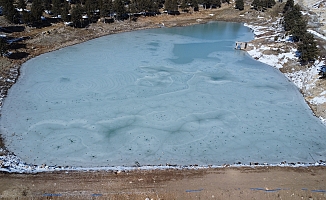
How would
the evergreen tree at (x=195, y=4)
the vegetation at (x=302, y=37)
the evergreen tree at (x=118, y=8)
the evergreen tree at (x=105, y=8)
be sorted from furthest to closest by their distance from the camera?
the evergreen tree at (x=195, y=4)
the evergreen tree at (x=118, y=8)
the evergreen tree at (x=105, y=8)
the vegetation at (x=302, y=37)

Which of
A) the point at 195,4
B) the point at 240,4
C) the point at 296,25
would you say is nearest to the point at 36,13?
the point at 195,4

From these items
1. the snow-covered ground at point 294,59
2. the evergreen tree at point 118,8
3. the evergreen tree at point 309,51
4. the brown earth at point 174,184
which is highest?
the evergreen tree at point 118,8

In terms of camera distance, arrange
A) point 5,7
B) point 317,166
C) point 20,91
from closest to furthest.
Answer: point 317,166 → point 20,91 → point 5,7

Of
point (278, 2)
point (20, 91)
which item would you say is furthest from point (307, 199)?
point (278, 2)

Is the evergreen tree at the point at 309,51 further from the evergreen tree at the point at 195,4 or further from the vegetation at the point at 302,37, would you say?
the evergreen tree at the point at 195,4

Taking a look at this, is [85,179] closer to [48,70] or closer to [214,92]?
[214,92]

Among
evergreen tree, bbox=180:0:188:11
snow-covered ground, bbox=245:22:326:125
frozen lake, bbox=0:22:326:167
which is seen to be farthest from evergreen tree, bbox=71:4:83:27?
snow-covered ground, bbox=245:22:326:125

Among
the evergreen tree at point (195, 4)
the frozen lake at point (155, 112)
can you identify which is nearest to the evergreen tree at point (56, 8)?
the frozen lake at point (155, 112)
